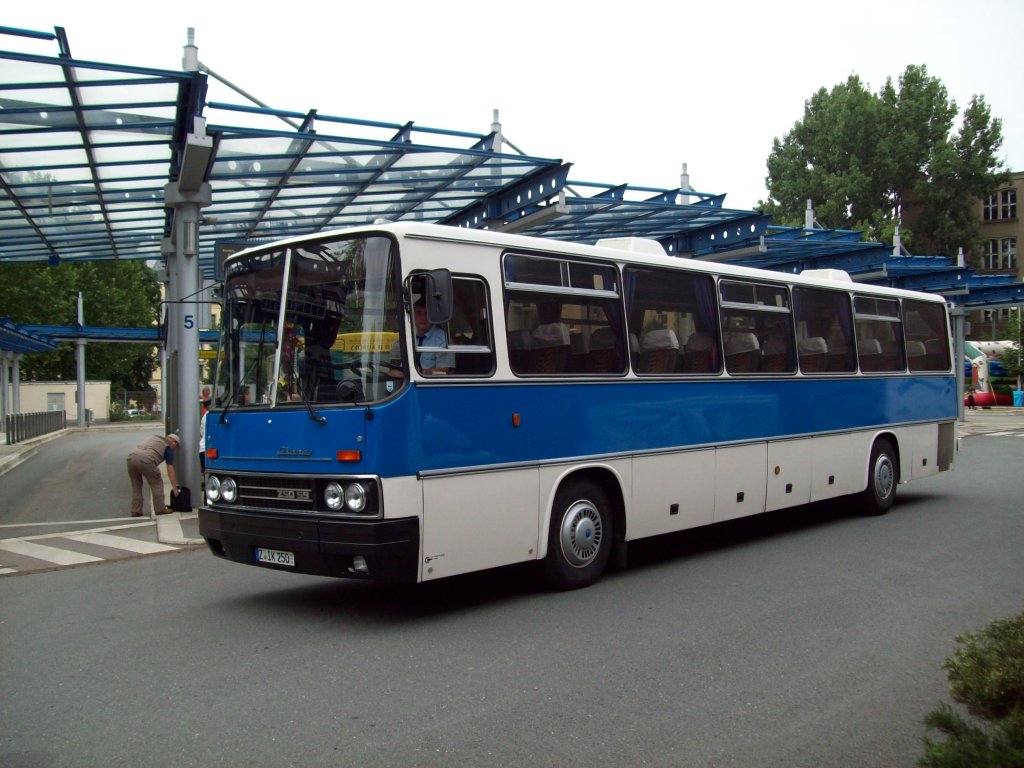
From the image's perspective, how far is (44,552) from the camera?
12.1 meters

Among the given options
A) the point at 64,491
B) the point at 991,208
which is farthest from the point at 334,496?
the point at 991,208

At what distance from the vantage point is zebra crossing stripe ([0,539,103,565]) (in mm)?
11463

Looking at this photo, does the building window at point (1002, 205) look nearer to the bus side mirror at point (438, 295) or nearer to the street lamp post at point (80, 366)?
the street lamp post at point (80, 366)

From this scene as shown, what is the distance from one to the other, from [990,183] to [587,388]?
225 ft

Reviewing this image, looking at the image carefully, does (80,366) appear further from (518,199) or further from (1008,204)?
(1008,204)

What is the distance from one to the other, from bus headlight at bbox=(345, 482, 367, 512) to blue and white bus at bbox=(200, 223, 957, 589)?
0.01 m

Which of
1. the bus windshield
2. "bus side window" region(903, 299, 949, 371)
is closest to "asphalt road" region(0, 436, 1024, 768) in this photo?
the bus windshield

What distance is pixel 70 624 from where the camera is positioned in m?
8.04

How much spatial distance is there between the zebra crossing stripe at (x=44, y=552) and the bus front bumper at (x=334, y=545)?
4489 mm

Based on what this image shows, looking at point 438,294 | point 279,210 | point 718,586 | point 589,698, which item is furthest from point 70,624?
point 279,210

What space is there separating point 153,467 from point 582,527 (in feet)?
26.8

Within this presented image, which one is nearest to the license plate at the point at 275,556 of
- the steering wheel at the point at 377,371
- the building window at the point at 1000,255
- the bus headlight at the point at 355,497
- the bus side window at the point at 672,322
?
the bus headlight at the point at 355,497

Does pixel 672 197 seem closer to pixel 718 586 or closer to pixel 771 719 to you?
pixel 718 586

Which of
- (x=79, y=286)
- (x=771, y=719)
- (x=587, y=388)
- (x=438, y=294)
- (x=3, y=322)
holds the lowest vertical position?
(x=771, y=719)
